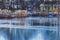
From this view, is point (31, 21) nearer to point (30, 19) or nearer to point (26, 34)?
point (30, 19)

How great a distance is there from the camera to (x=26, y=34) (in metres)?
1.26

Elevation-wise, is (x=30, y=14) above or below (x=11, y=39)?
above

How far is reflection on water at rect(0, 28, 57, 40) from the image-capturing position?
125 centimetres

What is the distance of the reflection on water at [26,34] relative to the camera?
4.10 feet

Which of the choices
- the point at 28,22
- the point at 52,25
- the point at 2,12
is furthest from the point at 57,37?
the point at 2,12

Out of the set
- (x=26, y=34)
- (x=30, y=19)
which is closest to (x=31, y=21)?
(x=30, y=19)

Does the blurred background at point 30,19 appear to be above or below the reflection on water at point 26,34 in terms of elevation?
above

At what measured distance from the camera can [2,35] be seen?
50.3 inches

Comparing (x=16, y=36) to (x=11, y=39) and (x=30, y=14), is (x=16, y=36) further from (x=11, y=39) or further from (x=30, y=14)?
(x=30, y=14)

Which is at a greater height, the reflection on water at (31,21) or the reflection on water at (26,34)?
the reflection on water at (31,21)

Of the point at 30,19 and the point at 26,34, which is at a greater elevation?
the point at 30,19

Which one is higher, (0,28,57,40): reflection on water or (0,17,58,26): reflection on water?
(0,17,58,26): reflection on water

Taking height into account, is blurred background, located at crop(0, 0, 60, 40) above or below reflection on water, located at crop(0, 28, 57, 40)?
above

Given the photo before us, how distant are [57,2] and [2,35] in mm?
607
